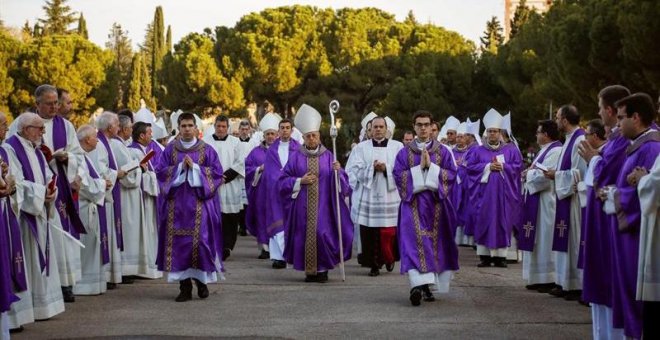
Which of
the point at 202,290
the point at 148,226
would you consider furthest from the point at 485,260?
the point at 202,290

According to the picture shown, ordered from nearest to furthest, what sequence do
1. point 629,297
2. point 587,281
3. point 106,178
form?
point 629,297 < point 587,281 < point 106,178

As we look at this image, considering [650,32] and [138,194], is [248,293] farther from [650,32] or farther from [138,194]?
[650,32]

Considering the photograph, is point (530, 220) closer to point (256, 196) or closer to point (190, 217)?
point (190, 217)

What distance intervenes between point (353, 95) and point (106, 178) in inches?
1961

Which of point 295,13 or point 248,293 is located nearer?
point 248,293

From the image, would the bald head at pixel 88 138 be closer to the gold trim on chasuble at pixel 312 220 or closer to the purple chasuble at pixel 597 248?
the gold trim on chasuble at pixel 312 220

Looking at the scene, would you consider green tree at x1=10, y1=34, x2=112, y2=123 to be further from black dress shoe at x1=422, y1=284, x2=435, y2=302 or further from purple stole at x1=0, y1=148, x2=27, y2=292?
purple stole at x1=0, y1=148, x2=27, y2=292

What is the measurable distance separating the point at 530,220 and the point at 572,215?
88 cm

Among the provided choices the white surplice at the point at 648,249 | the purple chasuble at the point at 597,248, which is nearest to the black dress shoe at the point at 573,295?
the purple chasuble at the point at 597,248

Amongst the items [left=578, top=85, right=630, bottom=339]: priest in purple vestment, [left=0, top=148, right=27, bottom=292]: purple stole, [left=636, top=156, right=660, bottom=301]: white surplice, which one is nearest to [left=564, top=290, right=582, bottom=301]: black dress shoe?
[left=578, top=85, right=630, bottom=339]: priest in purple vestment

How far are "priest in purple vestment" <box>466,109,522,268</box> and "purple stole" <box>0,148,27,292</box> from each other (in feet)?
27.3

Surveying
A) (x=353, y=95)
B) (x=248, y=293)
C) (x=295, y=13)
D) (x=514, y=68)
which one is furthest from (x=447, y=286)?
(x=295, y=13)

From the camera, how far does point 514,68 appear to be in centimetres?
4225

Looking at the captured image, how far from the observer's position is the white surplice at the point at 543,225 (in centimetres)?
1293
